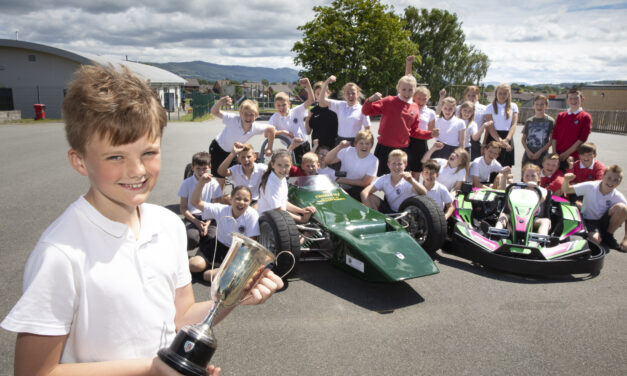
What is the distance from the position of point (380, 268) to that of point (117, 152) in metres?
3.24

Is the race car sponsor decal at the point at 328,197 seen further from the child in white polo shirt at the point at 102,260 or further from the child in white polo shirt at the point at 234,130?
the child in white polo shirt at the point at 102,260

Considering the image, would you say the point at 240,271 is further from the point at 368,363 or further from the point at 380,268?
the point at 380,268

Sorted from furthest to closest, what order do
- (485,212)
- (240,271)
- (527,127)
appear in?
(527,127) < (485,212) < (240,271)

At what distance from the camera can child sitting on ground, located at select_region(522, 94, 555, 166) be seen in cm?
815

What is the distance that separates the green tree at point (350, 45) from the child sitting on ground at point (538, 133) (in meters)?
28.9

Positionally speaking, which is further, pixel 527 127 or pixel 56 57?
pixel 56 57

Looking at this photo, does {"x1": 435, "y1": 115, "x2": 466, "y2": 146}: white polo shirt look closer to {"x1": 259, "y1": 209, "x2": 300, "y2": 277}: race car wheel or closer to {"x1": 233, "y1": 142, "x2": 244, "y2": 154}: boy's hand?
{"x1": 233, "y1": 142, "x2": 244, "y2": 154}: boy's hand

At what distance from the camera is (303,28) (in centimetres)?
3659

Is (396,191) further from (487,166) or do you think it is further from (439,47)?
(439,47)

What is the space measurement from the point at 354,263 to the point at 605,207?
425 centimetres

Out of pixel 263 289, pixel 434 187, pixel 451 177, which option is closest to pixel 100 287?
pixel 263 289

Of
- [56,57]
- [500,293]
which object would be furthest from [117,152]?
[56,57]

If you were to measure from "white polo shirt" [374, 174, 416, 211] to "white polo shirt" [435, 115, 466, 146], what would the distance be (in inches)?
85.1

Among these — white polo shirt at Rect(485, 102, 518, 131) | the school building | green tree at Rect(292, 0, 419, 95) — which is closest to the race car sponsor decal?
white polo shirt at Rect(485, 102, 518, 131)
